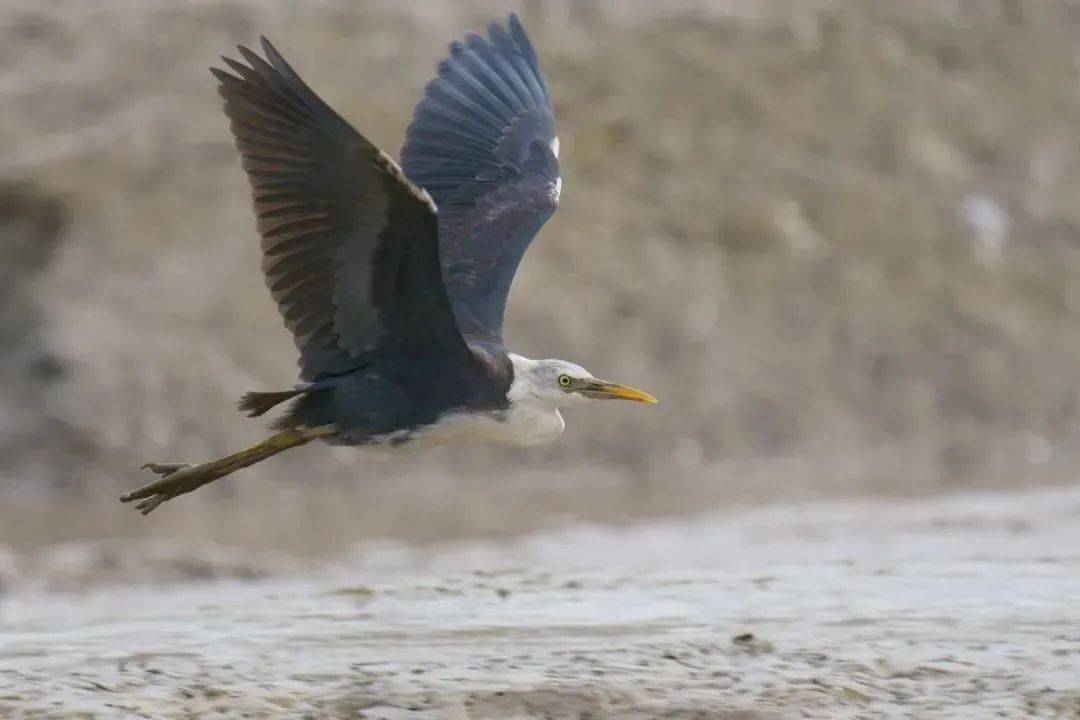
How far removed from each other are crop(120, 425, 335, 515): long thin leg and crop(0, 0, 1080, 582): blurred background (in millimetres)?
2113

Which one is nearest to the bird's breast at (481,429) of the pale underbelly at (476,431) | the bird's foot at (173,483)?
the pale underbelly at (476,431)

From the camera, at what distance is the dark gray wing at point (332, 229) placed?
598 centimetres

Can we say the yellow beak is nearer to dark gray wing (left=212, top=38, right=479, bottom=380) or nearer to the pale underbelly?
the pale underbelly

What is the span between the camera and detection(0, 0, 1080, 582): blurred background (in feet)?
35.8

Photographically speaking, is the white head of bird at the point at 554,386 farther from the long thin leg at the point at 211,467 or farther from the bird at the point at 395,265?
Result: the long thin leg at the point at 211,467

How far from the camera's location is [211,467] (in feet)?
22.7

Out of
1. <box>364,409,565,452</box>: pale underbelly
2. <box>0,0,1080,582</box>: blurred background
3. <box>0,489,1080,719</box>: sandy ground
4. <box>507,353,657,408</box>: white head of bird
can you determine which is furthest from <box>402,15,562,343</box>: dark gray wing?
<box>0,0,1080,582</box>: blurred background

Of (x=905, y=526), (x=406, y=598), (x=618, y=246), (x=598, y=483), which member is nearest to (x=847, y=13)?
(x=618, y=246)

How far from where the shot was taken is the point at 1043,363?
42.7 feet

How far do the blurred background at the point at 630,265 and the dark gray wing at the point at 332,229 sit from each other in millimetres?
2821

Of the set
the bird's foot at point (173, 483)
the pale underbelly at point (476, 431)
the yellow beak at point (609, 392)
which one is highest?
the yellow beak at point (609, 392)

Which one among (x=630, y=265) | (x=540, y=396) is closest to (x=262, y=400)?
(x=540, y=396)

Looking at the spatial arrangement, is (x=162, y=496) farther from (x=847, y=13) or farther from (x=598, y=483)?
(x=847, y=13)

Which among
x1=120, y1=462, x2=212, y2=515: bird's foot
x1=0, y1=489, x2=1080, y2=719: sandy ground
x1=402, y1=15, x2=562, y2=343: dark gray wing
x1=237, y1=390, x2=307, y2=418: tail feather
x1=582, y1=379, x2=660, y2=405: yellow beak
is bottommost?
x1=0, y1=489, x2=1080, y2=719: sandy ground
